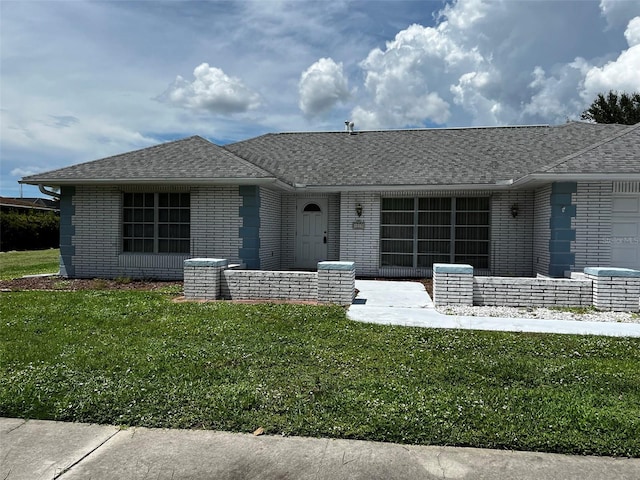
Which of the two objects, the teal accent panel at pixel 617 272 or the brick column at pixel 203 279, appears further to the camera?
the brick column at pixel 203 279

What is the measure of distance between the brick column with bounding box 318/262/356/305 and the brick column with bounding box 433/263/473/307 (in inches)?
67.3

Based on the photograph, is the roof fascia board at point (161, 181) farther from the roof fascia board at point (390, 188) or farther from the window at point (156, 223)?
the roof fascia board at point (390, 188)

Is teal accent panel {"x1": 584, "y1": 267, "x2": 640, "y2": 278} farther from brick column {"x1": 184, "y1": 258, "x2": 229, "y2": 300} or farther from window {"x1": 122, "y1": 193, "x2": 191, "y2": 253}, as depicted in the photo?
window {"x1": 122, "y1": 193, "x2": 191, "y2": 253}

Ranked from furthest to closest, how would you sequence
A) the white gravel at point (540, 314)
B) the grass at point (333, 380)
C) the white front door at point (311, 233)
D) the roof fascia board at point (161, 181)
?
the white front door at point (311, 233), the roof fascia board at point (161, 181), the white gravel at point (540, 314), the grass at point (333, 380)

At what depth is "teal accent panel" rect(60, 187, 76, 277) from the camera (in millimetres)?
14344

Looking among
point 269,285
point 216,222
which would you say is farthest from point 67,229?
point 269,285

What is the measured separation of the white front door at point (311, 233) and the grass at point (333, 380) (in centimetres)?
806

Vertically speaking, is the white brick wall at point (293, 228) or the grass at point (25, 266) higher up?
the white brick wall at point (293, 228)

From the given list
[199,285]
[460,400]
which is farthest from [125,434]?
[199,285]

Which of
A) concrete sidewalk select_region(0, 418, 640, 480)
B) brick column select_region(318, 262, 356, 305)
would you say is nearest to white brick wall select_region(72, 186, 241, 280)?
brick column select_region(318, 262, 356, 305)

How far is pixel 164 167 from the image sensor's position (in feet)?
45.4

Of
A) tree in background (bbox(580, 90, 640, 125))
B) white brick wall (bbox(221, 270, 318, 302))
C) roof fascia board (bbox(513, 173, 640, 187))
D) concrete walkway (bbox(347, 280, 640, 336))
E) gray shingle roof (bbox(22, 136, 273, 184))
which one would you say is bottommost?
concrete walkway (bbox(347, 280, 640, 336))

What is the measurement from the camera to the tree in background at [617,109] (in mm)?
35156

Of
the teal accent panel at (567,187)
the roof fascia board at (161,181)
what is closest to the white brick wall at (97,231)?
the roof fascia board at (161,181)
